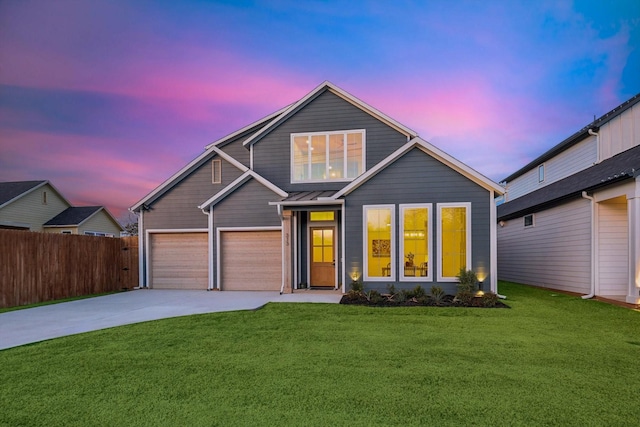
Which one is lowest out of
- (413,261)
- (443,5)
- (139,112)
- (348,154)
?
(413,261)

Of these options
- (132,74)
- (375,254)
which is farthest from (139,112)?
(375,254)

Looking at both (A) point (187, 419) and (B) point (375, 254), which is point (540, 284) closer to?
(B) point (375, 254)

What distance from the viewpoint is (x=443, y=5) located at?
14.2m

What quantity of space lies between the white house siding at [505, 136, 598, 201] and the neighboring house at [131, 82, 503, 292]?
2.64 meters

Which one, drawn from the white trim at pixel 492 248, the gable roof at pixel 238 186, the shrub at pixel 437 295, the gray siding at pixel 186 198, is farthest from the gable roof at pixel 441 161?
the gray siding at pixel 186 198

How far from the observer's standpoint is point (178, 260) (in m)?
12.6

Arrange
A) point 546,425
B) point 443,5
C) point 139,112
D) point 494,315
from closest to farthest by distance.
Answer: point 546,425 < point 494,315 < point 443,5 < point 139,112

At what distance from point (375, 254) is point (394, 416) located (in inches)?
264

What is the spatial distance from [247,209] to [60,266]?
21.3ft

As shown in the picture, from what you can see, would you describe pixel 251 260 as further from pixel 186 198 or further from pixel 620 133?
pixel 620 133

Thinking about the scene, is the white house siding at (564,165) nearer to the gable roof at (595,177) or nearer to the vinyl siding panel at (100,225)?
the gable roof at (595,177)

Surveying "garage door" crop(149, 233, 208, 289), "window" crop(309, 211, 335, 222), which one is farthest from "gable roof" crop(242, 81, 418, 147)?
"garage door" crop(149, 233, 208, 289)

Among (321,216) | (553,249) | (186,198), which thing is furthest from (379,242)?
(186,198)

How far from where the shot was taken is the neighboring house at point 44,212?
1883 cm
